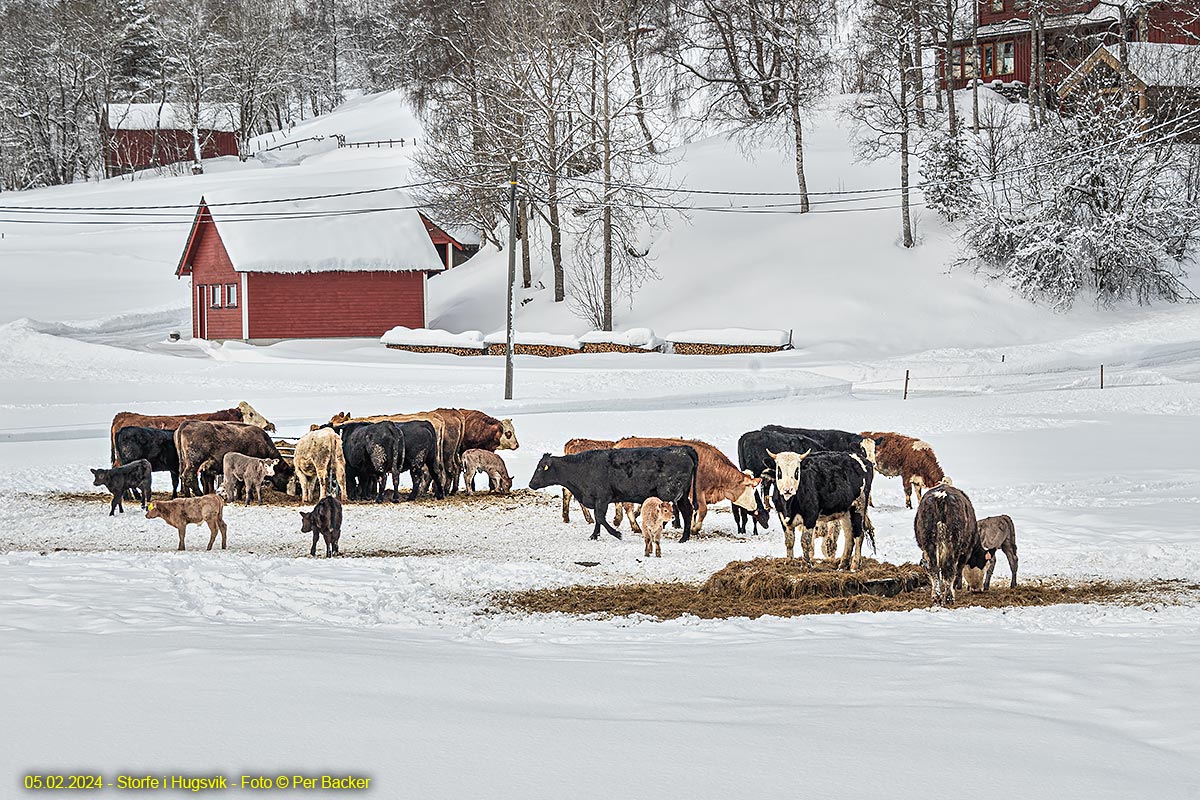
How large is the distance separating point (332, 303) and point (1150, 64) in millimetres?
39987

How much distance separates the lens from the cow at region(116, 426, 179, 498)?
16.2m

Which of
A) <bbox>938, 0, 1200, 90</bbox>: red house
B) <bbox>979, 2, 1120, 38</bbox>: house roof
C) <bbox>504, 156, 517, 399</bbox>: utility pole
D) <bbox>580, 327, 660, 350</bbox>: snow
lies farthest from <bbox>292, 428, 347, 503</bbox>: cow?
<bbox>979, 2, 1120, 38</bbox>: house roof

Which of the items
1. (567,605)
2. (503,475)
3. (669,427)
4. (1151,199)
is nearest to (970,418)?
(669,427)

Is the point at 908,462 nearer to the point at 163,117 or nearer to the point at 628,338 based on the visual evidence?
the point at 628,338

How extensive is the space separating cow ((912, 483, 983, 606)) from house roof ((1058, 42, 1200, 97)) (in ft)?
167

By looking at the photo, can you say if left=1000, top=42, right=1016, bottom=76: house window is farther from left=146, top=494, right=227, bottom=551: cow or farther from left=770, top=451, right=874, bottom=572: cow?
left=146, top=494, right=227, bottom=551: cow

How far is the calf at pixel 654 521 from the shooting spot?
1181cm

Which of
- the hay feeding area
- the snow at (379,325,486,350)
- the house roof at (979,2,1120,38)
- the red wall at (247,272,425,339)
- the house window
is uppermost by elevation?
the house roof at (979,2,1120,38)

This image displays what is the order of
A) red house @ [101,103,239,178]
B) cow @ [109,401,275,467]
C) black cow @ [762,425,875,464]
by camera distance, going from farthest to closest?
1. red house @ [101,103,239,178]
2. cow @ [109,401,275,467]
3. black cow @ [762,425,875,464]

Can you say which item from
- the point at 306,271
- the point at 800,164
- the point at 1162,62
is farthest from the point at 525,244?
Result: the point at 1162,62

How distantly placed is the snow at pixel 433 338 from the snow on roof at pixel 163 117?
54622mm

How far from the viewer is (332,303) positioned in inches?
1865

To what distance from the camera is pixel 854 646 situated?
7.43 meters

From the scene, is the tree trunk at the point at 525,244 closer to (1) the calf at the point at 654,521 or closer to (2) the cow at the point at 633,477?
(2) the cow at the point at 633,477
